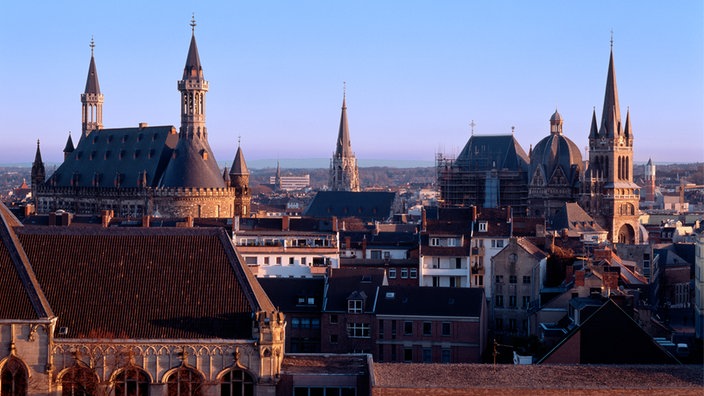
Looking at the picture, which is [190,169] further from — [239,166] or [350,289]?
[350,289]

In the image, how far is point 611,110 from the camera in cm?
16175

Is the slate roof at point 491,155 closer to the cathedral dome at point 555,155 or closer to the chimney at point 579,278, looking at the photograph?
the cathedral dome at point 555,155

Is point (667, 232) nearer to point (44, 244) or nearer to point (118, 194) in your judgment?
point (118, 194)

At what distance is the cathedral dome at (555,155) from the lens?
532ft

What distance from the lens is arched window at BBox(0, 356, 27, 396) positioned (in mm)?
47125

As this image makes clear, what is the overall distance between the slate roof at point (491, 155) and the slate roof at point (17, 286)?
116797mm

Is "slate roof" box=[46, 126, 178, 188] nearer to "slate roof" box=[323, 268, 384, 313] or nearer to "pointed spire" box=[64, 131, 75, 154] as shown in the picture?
"pointed spire" box=[64, 131, 75, 154]

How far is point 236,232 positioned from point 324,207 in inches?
3231

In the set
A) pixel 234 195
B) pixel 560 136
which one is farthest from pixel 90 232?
pixel 560 136

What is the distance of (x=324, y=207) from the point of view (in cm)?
17700

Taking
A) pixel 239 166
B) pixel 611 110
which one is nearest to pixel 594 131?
pixel 611 110

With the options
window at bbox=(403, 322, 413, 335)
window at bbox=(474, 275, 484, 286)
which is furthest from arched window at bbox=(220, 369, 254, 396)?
window at bbox=(474, 275, 484, 286)

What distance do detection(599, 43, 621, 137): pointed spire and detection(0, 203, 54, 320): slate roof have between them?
119756 mm

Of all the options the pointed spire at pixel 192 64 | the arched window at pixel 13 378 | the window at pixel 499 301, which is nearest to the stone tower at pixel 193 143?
the pointed spire at pixel 192 64
